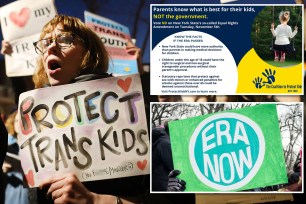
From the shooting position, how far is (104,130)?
393 cm

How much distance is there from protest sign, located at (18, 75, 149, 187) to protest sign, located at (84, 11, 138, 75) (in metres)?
0.12

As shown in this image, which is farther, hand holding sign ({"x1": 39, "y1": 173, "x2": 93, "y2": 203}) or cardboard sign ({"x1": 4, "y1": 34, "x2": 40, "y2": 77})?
cardboard sign ({"x1": 4, "y1": 34, "x2": 40, "y2": 77})

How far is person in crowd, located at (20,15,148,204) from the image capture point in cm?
388

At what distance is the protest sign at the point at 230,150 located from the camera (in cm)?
392

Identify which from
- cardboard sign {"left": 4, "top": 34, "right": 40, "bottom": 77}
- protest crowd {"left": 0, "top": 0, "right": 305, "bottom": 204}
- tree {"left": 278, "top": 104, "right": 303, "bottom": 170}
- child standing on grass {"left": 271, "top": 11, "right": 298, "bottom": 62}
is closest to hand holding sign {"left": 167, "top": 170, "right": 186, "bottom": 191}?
protest crowd {"left": 0, "top": 0, "right": 305, "bottom": 204}

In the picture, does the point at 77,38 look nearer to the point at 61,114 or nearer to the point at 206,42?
the point at 61,114

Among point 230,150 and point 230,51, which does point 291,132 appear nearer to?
point 230,150

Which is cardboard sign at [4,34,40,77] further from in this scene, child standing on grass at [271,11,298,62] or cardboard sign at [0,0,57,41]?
child standing on grass at [271,11,298,62]

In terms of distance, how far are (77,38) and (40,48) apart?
0.30 meters

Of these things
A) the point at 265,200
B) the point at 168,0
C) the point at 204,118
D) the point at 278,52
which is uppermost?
the point at 168,0

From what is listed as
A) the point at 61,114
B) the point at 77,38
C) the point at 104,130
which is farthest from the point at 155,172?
the point at 77,38

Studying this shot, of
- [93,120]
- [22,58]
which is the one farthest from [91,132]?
[22,58]

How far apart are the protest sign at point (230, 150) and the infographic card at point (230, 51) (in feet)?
0.59

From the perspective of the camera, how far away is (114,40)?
13.5ft
